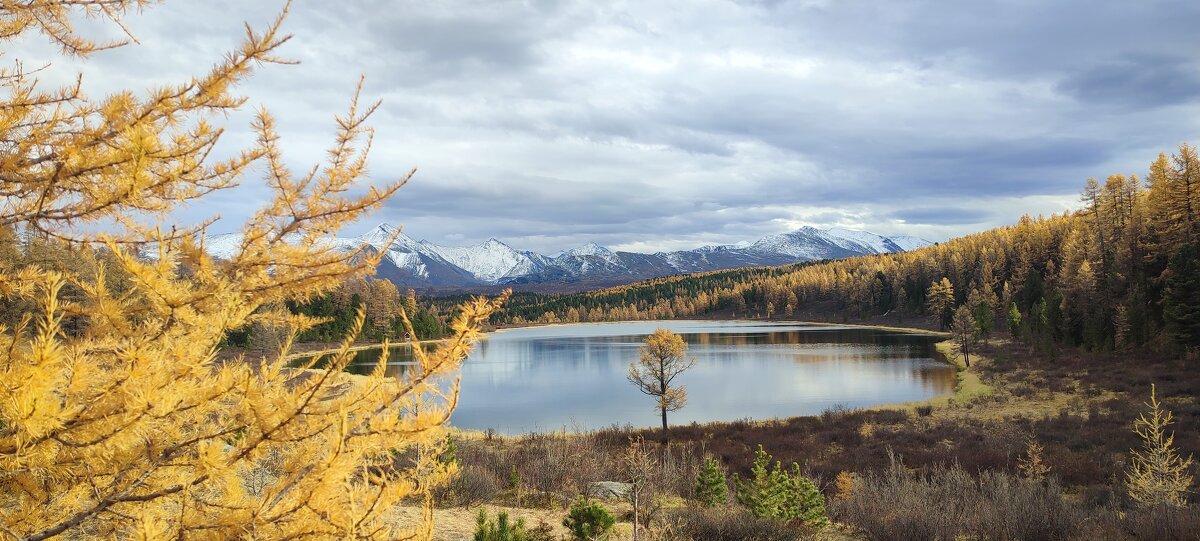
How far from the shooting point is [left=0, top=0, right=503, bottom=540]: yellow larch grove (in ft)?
7.79

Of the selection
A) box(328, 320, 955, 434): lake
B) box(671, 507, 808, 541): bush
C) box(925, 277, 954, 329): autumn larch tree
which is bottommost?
box(328, 320, 955, 434): lake

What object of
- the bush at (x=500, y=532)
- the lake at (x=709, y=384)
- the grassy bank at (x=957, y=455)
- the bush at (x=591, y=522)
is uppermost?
the bush at (x=500, y=532)

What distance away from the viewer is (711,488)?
37.8ft

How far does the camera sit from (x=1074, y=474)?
15086 millimetres

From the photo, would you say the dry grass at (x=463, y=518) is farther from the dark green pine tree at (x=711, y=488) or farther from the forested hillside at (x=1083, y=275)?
the forested hillside at (x=1083, y=275)

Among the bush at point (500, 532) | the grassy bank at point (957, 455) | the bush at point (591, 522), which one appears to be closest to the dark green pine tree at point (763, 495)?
the grassy bank at point (957, 455)

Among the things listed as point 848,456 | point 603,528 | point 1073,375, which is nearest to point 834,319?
point 1073,375

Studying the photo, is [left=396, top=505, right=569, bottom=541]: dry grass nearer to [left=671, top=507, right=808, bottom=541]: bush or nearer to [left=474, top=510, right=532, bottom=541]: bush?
[left=474, top=510, right=532, bottom=541]: bush

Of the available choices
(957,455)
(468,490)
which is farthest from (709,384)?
(468,490)

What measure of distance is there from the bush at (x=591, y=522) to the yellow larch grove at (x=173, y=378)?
465cm

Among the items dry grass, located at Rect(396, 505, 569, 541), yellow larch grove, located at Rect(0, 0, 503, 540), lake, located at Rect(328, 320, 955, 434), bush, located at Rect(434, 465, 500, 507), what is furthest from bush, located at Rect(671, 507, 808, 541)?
lake, located at Rect(328, 320, 955, 434)

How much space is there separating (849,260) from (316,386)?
168 meters

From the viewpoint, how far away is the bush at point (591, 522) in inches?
289

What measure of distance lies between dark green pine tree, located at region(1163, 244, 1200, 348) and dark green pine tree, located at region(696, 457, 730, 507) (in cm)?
3727
